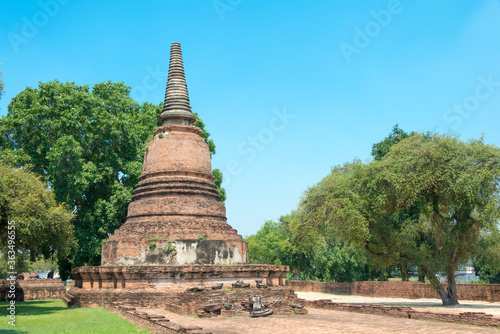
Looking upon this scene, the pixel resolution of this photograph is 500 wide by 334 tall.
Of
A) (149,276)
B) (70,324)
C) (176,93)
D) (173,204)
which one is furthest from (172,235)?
(70,324)

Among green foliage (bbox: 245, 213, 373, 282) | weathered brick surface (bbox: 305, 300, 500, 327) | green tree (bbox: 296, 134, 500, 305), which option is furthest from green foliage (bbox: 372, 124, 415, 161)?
weathered brick surface (bbox: 305, 300, 500, 327)

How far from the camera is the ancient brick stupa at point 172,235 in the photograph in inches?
792

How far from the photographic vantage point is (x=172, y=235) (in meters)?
21.9

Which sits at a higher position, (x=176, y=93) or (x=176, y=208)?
(x=176, y=93)

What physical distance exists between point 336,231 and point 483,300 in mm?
9251

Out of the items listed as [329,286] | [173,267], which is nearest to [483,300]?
[329,286]

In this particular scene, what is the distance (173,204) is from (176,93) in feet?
22.1

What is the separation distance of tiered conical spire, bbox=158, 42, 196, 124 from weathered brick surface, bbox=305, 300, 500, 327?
12465mm

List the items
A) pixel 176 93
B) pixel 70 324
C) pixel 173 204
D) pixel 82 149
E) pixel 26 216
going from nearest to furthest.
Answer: pixel 70 324 → pixel 26 216 → pixel 173 204 → pixel 176 93 → pixel 82 149

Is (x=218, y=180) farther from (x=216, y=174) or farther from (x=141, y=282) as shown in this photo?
(x=141, y=282)

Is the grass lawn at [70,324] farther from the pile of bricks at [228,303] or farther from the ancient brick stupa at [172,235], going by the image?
the ancient brick stupa at [172,235]

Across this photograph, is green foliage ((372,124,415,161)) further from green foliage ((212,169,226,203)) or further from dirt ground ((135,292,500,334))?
dirt ground ((135,292,500,334))

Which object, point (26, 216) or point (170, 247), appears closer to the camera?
point (26, 216)

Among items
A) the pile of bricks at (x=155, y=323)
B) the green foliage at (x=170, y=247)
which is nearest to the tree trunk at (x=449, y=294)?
the green foliage at (x=170, y=247)
